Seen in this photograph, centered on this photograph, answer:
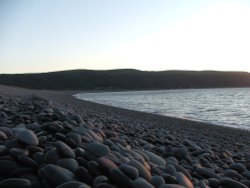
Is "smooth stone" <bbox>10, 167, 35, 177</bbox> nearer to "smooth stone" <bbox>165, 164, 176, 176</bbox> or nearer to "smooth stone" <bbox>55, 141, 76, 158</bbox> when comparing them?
"smooth stone" <bbox>55, 141, 76, 158</bbox>

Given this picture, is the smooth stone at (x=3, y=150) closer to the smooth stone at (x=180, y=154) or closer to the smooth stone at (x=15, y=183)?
the smooth stone at (x=15, y=183)

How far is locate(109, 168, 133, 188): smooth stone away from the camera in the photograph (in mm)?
2691

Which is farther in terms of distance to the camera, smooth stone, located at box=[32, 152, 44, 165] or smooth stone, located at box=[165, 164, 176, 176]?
smooth stone, located at box=[165, 164, 176, 176]

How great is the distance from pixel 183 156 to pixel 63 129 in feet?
5.79

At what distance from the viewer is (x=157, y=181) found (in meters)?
2.92

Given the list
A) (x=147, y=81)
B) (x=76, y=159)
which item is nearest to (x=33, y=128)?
(x=76, y=159)

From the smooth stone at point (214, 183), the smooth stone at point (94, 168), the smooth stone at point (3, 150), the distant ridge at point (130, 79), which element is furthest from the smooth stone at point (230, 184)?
the distant ridge at point (130, 79)

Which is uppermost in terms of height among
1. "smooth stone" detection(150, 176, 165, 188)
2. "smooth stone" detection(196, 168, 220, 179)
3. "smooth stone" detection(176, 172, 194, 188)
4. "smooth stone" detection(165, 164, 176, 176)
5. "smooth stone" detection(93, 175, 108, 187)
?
"smooth stone" detection(93, 175, 108, 187)

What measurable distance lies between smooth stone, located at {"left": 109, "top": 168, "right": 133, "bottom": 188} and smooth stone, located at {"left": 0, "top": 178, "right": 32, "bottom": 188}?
2.11ft

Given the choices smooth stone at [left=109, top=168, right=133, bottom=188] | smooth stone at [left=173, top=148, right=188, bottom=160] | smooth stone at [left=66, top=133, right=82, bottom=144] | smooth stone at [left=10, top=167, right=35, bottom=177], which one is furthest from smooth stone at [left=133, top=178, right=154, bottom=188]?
smooth stone at [left=173, top=148, right=188, bottom=160]

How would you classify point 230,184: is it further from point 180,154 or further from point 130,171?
point 130,171

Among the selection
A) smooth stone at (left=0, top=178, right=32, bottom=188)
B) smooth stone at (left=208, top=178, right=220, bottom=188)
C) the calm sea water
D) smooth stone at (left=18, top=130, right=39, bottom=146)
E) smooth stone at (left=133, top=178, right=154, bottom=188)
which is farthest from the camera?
the calm sea water

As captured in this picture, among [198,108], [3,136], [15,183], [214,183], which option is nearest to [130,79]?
[198,108]

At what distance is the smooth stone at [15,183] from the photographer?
8.11 ft
